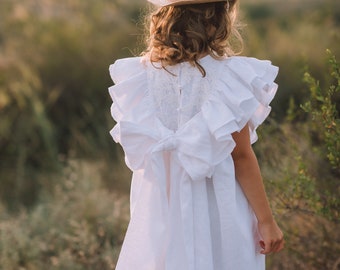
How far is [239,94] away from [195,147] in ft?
0.75

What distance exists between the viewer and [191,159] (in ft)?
6.38

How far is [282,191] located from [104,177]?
2.38 m

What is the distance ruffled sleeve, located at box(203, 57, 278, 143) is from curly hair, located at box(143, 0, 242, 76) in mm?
80

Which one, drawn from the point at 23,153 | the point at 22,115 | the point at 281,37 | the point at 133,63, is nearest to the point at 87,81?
the point at 22,115

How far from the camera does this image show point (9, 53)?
6.36 m

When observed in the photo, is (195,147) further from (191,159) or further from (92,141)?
(92,141)

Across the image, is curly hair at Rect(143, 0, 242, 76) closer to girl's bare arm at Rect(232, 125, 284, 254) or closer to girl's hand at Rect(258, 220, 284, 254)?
girl's bare arm at Rect(232, 125, 284, 254)

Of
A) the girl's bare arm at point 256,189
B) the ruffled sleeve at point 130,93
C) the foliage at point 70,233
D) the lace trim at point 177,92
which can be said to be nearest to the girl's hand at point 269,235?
the girl's bare arm at point 256,189

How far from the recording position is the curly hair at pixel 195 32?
2.00 meters

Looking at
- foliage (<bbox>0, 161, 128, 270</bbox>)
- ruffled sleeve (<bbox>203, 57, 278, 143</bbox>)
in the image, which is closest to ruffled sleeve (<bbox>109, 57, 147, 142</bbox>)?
ruffled sleeve (<bbox>203, 57, 278, 143</bbox>)

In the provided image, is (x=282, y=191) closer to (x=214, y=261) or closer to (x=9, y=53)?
(x=214, y=261)

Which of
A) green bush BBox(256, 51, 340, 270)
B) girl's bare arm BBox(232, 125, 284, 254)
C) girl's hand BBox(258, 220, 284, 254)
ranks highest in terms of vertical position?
girl's bare arm BBox(232, 125, 284, 254)

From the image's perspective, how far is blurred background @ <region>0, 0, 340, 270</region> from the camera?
2908mm

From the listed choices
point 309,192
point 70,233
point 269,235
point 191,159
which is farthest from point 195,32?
point 70,233
